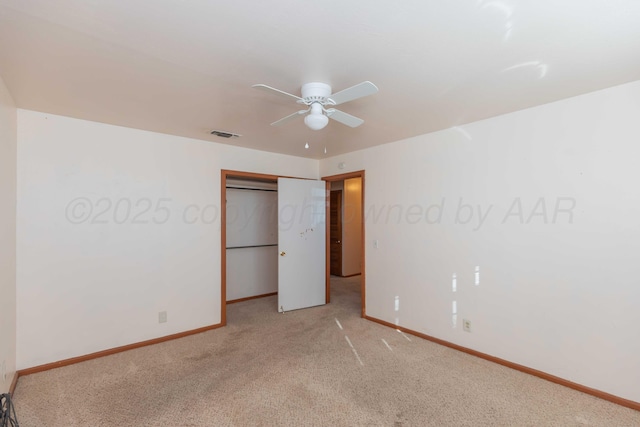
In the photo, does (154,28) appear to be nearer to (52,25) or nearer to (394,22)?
(52,25)

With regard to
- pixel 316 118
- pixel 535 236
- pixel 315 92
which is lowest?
pixel 535 236

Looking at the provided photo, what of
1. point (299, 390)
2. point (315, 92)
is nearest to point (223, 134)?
point (315, 92)

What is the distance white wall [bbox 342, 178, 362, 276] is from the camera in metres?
6.92

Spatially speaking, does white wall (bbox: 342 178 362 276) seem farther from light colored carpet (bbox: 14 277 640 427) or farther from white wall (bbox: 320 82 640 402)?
light colored carpet (bbox: 14 277 640 427)

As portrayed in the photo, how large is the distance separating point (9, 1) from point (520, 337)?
417 cm

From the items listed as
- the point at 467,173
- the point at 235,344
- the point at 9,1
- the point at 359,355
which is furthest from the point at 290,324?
the point at 9,1

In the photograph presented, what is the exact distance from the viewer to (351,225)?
714 centimetres

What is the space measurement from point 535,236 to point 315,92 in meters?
2.33

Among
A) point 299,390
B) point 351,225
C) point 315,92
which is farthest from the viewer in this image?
point 351,225

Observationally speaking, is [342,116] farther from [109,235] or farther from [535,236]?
[109,235]

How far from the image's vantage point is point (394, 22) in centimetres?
150

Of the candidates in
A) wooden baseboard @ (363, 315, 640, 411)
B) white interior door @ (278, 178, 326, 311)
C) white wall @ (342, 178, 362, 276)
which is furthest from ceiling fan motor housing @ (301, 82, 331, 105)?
white wall @ (342, 178, 362, 276)

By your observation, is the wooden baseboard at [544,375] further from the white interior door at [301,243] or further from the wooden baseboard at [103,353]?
the wooden baseboard at [103,353]

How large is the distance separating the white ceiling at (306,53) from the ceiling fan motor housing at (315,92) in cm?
6
